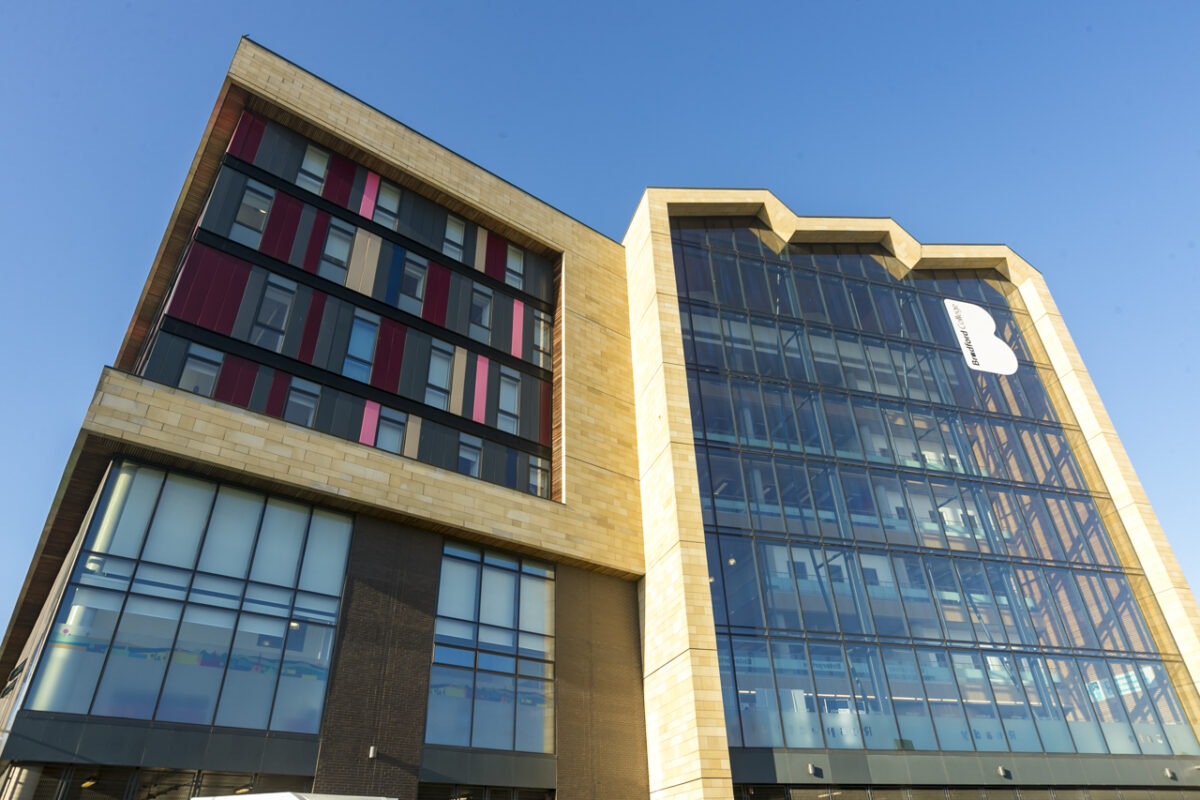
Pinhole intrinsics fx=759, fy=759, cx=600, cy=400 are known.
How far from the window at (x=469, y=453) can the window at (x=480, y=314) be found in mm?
4472

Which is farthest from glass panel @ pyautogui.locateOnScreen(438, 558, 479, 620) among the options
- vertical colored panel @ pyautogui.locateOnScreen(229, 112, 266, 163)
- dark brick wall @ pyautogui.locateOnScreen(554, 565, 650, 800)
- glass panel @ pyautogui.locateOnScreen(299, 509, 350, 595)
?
vertical colored panel @ pyautogui.locateOnScreen(229, 112, 266, 163)

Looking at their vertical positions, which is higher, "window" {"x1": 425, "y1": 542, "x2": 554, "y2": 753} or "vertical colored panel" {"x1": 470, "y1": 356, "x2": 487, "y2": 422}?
"vertical colored panel" {"x1": 470, "y1": 356, "x2": 487, "y2": 422}

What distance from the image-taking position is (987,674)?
25.1 meters

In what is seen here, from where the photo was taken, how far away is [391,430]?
2536 cm

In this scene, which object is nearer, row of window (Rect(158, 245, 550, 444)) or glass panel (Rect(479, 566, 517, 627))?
row of window (Rect(158, 245, 550, 444))

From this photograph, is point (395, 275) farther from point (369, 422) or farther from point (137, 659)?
point (137, 659)

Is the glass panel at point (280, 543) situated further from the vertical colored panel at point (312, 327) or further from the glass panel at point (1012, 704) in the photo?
the glass panel at point (1012, 704)

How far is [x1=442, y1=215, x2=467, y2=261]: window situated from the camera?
103ft

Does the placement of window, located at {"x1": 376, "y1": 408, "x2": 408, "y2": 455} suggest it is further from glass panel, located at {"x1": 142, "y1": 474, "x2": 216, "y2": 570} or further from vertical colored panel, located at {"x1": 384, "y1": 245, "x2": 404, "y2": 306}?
glass panel, located at {"x1": 142, "y1": 474, "x2": 216, "y2": 570}

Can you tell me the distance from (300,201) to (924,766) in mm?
27906

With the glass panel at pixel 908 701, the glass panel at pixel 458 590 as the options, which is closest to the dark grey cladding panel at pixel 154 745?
the glass panel at pixel 458 590

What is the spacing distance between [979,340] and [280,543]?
3203 centimetres

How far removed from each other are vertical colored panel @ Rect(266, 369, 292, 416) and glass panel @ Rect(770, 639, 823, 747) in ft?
55.8

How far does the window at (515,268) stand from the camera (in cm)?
3266
